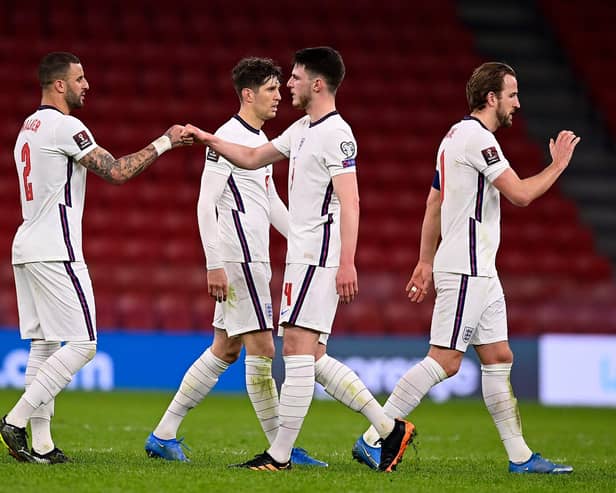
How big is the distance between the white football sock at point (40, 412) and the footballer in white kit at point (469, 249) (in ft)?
6.99

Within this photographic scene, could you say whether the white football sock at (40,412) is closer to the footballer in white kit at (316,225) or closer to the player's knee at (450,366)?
the footballer in white kit at (316,225)

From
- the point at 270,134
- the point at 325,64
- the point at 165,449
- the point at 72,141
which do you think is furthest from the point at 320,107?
the point at 270,134

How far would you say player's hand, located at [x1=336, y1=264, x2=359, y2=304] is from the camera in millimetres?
6043

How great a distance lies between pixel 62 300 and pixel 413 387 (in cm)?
193

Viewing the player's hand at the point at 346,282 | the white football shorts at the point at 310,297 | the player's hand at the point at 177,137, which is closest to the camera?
the player's hand at the point at 346,282

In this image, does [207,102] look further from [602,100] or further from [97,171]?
[97,171]

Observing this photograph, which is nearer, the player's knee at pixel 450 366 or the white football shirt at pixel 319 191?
the white football shirt at pixel 319 191

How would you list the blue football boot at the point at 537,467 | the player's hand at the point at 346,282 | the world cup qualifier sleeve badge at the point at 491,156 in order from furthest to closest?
1. the blue football boot at the point at 537,467
2. the world cup qualifier sleeve badge at the point at 491,156
3. the player's hand at the point at 346,282

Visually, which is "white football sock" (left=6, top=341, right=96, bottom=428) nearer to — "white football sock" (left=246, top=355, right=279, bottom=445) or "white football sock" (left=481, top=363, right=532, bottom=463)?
"white football sock" (left=246, top=355, right=279, bottom=445)

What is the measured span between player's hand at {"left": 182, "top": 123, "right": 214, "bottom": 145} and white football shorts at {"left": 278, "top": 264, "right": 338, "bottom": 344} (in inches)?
34.4

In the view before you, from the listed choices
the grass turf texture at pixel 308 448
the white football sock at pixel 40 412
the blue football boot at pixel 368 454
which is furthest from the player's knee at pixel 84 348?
the blue football boot at pixel 368 454

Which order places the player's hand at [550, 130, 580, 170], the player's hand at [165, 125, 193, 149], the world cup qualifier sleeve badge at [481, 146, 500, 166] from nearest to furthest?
the player's hand at [550, 130, 580, 170]
the world cup qualifier sleeve badge at [481, 146, 500, 166]
the player's hand at [165, 125, 193, 149]

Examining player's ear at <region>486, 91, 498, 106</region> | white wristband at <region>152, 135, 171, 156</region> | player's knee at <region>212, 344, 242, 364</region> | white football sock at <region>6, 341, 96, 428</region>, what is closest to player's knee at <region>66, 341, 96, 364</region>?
white football sock at <region>6, 341, 96, 428</region>

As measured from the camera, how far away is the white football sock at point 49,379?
6273 millimetres
